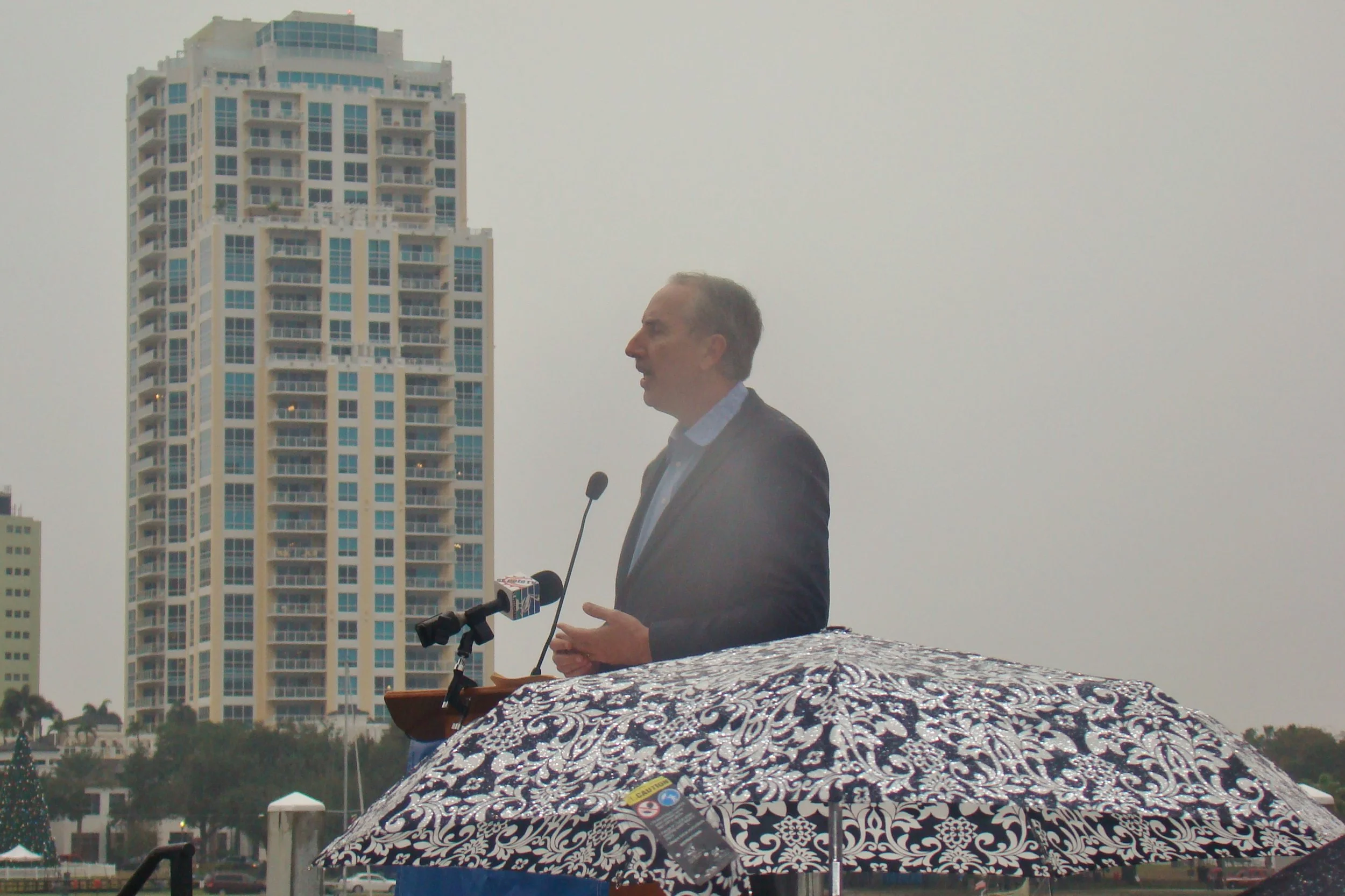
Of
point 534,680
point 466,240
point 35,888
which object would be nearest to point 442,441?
point 466,240

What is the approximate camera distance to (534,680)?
3902 mm

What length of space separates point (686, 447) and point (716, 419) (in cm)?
10

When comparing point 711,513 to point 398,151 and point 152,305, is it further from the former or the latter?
point 152,305

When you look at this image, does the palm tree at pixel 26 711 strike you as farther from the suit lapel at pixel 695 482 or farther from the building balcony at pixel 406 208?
the suit lapel at pixel 695 482

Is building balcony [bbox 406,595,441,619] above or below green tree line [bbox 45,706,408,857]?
above

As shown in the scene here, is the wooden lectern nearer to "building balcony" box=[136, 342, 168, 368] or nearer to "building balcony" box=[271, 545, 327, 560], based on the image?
"building balcony" box=[271, 545, 327, 560]

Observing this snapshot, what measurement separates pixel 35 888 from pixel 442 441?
107ft

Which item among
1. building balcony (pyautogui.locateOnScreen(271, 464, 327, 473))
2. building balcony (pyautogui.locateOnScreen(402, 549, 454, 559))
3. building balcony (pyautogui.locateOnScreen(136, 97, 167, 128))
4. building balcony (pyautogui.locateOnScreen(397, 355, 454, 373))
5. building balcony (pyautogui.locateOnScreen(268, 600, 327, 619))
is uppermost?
building balcony (pyautogui.locateOnScreen(136, 97, 167, 128))

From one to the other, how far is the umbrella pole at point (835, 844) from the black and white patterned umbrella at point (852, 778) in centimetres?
2

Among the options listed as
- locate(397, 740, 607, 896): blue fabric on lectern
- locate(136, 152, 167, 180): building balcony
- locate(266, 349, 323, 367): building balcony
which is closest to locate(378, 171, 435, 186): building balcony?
locate(266, 349, 323, 367): building balcony

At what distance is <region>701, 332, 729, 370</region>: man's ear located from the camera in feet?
14.1

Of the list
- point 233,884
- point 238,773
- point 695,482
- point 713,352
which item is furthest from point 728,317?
point 238,773

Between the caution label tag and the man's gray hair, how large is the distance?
1592mm

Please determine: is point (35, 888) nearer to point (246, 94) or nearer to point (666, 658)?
Result: point (246, 94)
